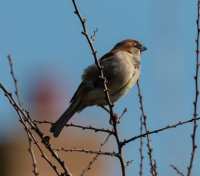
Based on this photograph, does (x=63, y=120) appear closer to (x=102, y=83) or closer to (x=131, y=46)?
(x=102, y=83)

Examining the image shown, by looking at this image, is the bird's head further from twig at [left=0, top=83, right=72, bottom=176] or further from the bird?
twig at [left=0, top=83, right=72, bottom=176]

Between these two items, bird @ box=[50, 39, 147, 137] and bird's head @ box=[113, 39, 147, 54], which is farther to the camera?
bird's head @ box=[113, 39, 147, 54]

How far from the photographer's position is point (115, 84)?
6.96 metres

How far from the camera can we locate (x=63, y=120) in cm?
666

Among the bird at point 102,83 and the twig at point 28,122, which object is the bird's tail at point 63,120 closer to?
the bird at point 102,83

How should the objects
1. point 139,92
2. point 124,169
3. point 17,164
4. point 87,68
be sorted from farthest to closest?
point 17,164 < point 87,68 < point 139,92 < point 124,169

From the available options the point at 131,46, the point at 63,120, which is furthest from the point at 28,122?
the point at 131,46

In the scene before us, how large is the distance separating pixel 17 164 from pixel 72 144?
1956 millimetres

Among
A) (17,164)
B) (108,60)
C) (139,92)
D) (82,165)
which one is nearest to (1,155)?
(17,164)

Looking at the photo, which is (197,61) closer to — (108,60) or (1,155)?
(108,60)

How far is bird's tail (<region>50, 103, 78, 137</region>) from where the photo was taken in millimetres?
6516

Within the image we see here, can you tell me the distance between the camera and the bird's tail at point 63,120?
21.4 feet

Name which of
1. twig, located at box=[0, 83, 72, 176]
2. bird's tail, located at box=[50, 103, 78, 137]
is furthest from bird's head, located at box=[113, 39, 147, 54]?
twig, located at box=[0, 83, 72, 176]

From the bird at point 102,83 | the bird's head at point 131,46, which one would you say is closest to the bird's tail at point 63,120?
the bird at point 102,83
